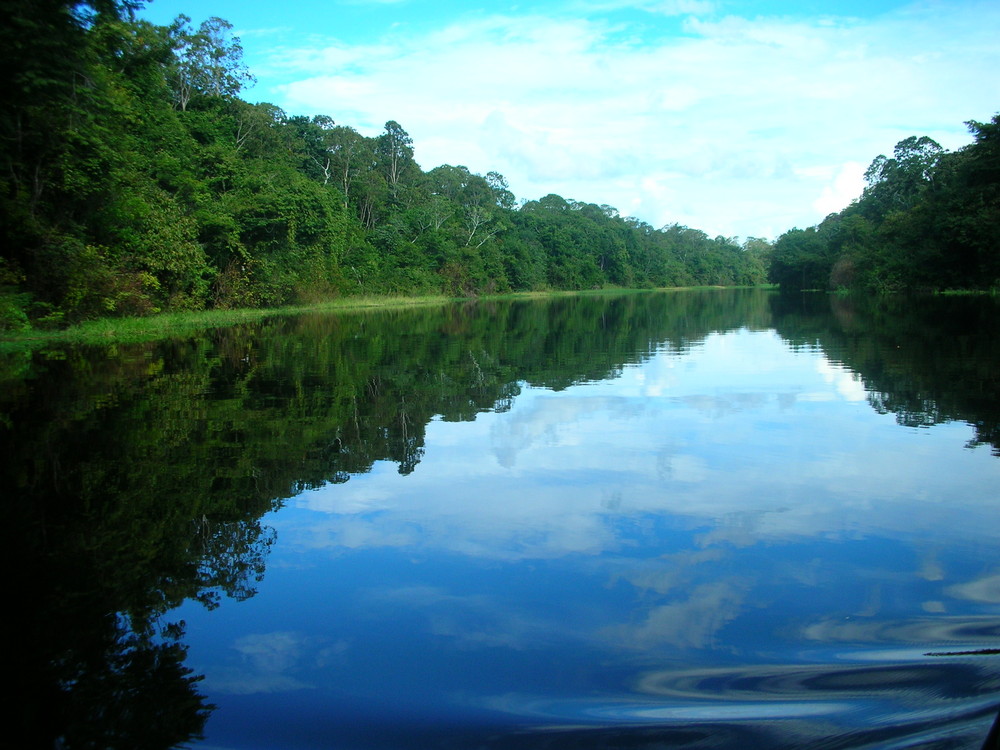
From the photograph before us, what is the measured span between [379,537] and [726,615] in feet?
7.64

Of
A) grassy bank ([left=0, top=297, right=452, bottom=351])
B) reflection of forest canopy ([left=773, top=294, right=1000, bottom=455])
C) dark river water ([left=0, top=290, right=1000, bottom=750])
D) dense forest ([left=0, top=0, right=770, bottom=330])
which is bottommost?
dark river water ([left=0, top=290, right=1000, bottom=750])

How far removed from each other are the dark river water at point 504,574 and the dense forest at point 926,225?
137 feet

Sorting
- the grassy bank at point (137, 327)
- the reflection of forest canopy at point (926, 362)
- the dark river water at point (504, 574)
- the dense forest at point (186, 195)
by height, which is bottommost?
the dark river water at point (504, 574)

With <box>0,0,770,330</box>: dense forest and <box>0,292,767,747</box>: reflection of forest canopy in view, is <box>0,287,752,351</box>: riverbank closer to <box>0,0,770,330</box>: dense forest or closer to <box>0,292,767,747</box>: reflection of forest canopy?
<box>0,0,770,330</box>: dense forest

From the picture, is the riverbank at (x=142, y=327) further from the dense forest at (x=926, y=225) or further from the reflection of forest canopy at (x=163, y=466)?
the dense forest at (x=926, y=225)

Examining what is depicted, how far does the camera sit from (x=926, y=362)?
1405 cm

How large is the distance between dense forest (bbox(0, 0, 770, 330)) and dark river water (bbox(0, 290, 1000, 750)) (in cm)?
540

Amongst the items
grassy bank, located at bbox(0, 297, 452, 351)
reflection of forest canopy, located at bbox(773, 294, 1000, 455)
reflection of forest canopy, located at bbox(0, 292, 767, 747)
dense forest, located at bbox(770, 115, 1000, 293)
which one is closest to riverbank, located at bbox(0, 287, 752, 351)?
grassy bank, located at bbox(0, 297, 452, 351)

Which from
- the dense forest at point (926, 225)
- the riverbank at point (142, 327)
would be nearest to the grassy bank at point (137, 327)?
the riverbank at point (142, 327)

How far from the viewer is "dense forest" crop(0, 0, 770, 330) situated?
60.6ft

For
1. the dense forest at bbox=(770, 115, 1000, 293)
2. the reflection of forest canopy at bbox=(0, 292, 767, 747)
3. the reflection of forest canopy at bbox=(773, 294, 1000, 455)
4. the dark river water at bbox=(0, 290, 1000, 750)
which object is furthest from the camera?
the dense forest at bbox=(770, 115, 1000, 293)

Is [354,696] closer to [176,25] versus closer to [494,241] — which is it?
[176,25]

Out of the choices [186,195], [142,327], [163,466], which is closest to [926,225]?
[186,195]

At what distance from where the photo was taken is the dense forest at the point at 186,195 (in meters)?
18.5
